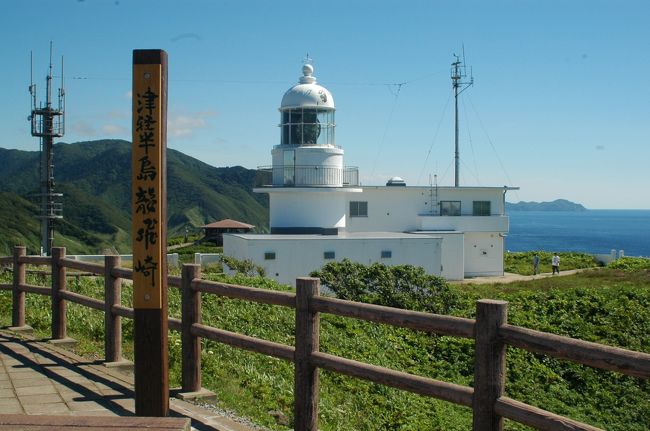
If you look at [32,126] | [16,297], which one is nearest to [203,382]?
[16,297]

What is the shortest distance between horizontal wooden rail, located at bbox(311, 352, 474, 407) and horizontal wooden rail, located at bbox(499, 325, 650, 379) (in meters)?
0.44

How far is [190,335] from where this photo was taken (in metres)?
5.78

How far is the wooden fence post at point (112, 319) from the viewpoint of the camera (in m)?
6.77

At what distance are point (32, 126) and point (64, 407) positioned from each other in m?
31.1

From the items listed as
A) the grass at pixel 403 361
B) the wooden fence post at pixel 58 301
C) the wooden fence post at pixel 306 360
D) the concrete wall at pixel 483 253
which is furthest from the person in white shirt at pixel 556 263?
the wooden fence post at pixel 306 360

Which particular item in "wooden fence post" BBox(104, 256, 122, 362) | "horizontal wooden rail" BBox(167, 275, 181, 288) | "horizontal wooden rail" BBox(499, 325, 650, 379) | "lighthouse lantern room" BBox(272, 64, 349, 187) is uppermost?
"lighthouse lantern room" BBox(272, 64, 349, 187)

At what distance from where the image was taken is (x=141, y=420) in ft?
11.0

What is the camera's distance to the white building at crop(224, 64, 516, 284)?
2409 cm

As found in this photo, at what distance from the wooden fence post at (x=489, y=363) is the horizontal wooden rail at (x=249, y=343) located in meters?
1.51

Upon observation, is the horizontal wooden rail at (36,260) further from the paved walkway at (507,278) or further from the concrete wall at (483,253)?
the concrete wall at (483,253)

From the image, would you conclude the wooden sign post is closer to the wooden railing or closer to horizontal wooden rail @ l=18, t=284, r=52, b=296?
the wooden railing

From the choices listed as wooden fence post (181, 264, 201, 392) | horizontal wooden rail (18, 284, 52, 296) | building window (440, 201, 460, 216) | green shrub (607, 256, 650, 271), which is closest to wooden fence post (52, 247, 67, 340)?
horizontal wooden rail (18, 284, 52, 296)

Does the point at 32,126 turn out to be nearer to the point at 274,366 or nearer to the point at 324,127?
the point at 324,127

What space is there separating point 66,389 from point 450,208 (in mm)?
Result: 27095
